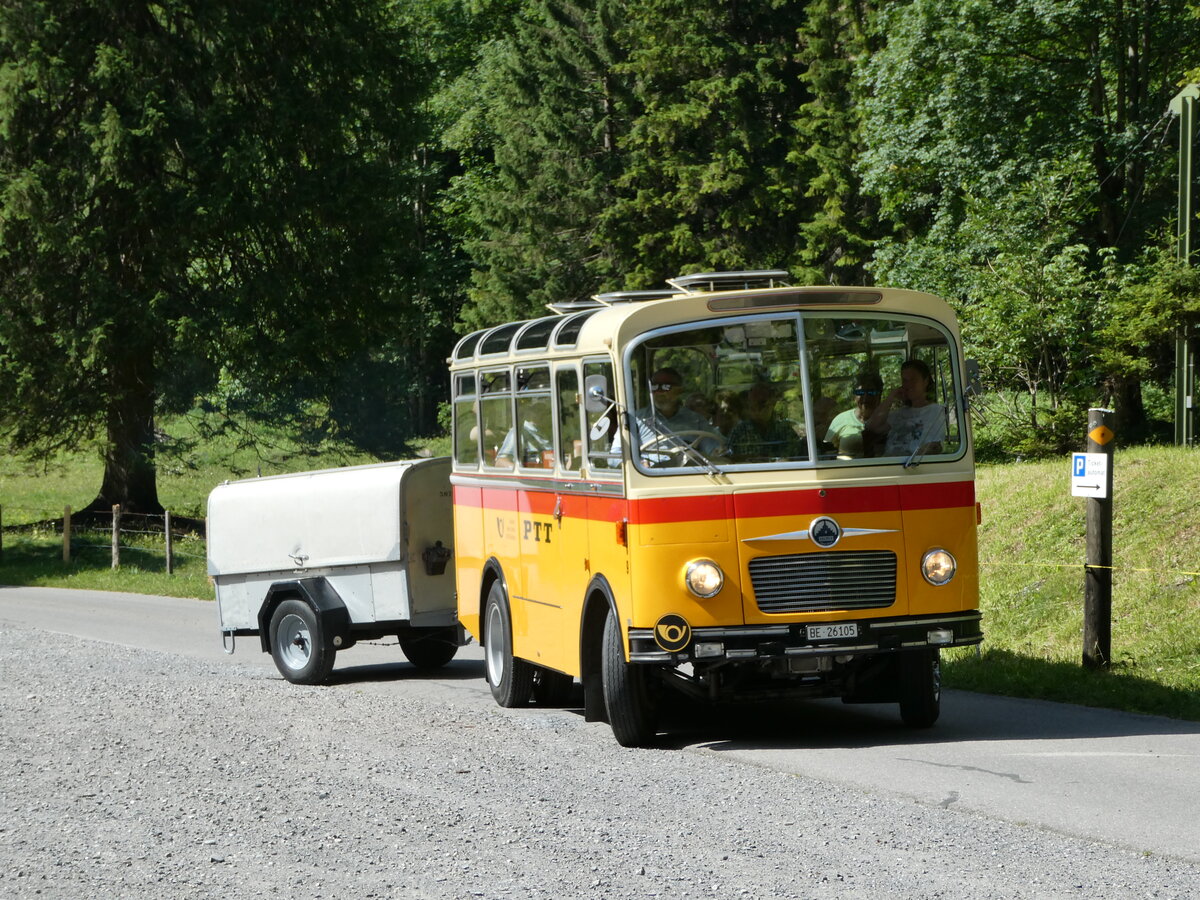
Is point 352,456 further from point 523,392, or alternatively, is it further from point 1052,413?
point 523,392

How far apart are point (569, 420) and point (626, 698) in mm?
2154

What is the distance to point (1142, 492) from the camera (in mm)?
20422

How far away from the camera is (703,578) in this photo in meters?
10.3

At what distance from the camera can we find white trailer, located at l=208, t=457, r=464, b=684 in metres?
14.7

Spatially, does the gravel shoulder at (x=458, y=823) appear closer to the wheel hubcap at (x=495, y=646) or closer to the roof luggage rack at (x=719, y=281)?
the wheel hubcap at (x=495, y=646)

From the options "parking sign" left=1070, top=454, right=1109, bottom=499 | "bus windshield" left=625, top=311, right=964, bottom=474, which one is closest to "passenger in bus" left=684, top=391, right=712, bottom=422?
"bus windshield" left=625, top=311, right=964, bottom=474

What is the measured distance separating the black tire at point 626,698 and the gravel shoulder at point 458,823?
22cm

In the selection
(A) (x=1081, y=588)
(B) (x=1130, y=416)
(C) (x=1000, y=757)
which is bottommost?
(A) (x=1081, y=588)

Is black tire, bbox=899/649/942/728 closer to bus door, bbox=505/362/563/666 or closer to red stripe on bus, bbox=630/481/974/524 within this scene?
red stripe on bus, bbox=630/481/974/524

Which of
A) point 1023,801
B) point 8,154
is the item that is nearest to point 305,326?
point 8,154

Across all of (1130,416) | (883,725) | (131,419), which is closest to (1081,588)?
(883,725)

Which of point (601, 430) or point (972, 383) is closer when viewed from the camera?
point (601, 430)

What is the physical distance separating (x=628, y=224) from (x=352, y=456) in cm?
1151

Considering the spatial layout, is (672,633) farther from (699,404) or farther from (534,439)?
(534,439)
